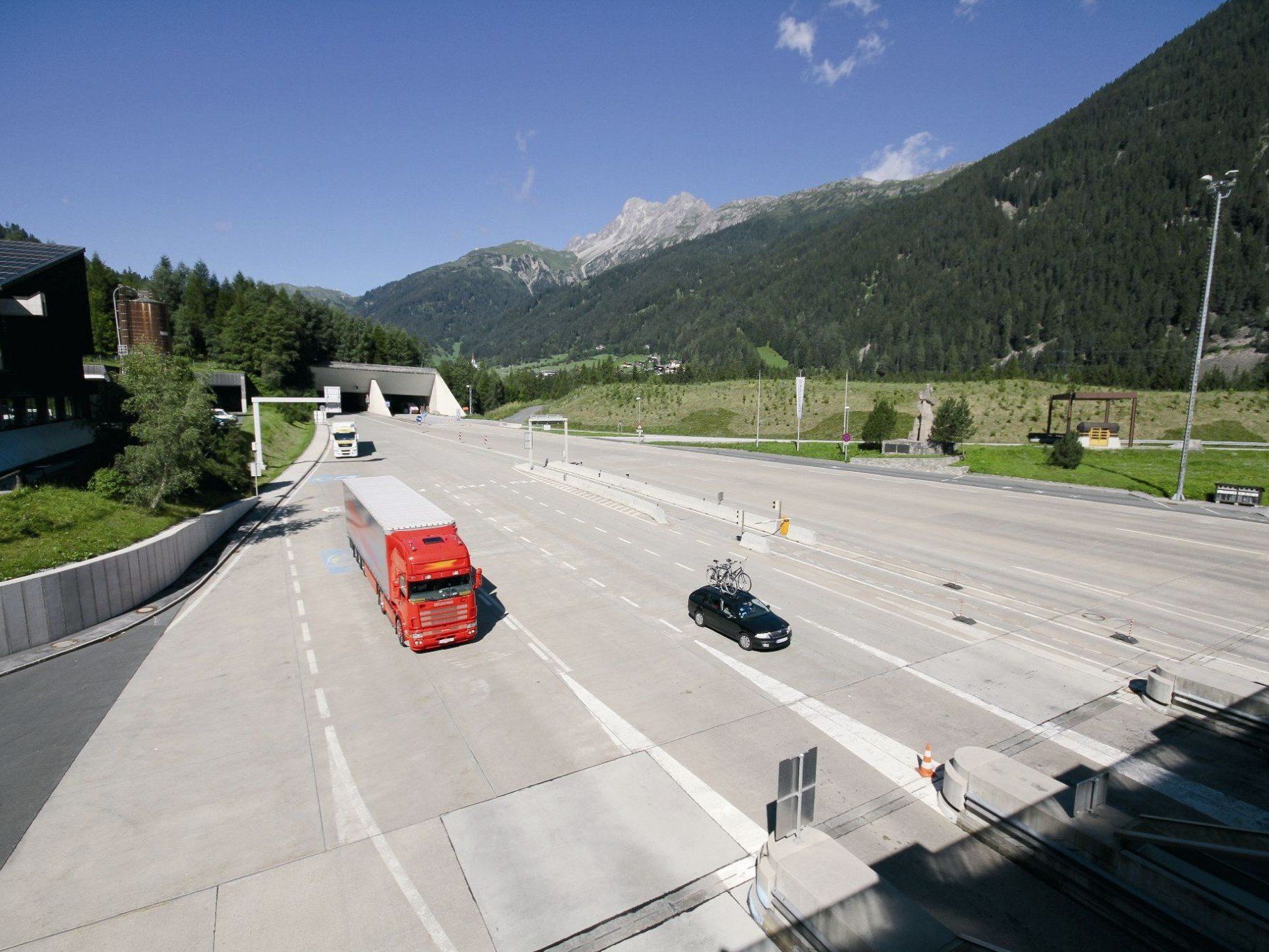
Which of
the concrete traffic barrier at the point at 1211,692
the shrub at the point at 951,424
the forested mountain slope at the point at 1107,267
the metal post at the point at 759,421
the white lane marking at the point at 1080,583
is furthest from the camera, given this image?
the forested mountain slope at the point at 1107,267

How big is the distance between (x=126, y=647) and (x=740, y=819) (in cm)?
1833

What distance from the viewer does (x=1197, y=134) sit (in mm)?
175500

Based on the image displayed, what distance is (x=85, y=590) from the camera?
19.0m

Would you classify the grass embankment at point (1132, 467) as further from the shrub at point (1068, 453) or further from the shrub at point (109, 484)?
the shrub at point (109, 484)

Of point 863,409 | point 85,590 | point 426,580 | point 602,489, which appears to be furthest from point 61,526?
point 863,409

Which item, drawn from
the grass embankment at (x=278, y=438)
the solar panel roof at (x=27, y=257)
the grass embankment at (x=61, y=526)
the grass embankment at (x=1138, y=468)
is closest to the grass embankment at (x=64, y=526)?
the grass embankment at (x=61, y=526)

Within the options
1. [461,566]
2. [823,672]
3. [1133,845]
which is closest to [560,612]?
[461,566]

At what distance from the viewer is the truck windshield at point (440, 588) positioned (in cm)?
1714

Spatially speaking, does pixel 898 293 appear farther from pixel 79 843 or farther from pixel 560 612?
pixel 79 843

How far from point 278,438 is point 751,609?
68.3 m

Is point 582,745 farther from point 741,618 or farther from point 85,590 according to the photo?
point 85,590

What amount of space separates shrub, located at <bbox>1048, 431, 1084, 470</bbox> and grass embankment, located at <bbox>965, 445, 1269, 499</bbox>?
1.67 feet

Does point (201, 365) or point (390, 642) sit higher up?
point (201, 365)

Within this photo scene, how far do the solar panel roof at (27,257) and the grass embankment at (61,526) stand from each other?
7436 millimetres
